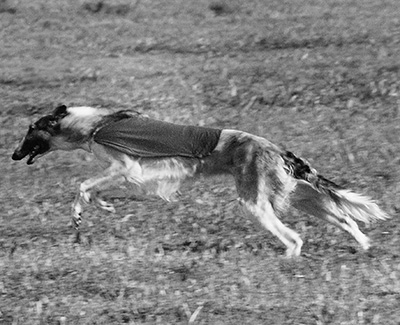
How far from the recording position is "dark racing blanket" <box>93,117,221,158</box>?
372 inches

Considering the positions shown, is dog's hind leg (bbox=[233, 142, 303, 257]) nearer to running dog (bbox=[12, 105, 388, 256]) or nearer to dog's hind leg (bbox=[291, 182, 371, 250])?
running dog (bbox=[12, 105, 388, 256])

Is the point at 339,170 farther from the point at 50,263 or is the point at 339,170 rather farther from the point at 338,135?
the point at 50,263

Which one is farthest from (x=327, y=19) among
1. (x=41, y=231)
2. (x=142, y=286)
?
(x=142, y=286)

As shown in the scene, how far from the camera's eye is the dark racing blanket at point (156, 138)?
31.0 feet

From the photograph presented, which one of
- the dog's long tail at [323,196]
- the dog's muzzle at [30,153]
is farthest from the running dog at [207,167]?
the dog's muzzle at [30,153]

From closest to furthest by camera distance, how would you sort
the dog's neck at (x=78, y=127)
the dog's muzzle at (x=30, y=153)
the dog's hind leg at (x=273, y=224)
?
the dog's hind leg at (x=273, y=224) < the dog's neck at (x=78, y=127) < the dog's muzzle at (x=30, y=153)

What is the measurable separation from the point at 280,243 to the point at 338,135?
13.7ft

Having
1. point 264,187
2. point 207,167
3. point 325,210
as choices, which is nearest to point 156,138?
point 207,167

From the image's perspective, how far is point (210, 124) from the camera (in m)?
14.3

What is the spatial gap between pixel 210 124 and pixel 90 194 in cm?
495

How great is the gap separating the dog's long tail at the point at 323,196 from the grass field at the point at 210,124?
33 centimetres

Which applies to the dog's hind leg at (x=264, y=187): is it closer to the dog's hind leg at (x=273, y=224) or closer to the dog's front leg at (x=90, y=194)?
the dog's hind leg at (x=273, y=224)

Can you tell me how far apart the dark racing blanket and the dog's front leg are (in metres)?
0.29

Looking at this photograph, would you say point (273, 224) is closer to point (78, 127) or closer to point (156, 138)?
point (156, 138)
